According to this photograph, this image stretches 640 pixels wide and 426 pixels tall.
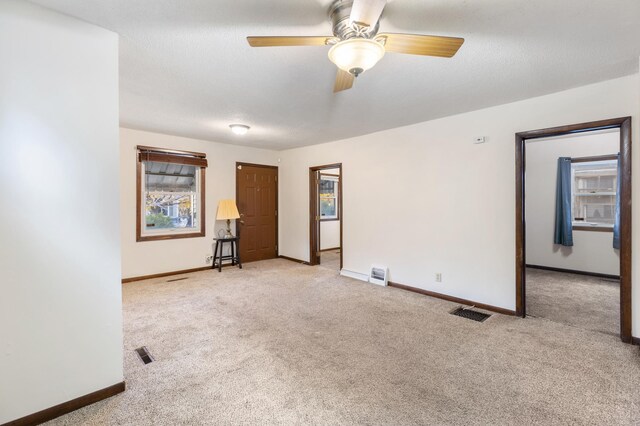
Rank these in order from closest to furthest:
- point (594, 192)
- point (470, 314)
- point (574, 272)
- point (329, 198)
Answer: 1. point (470, 314)
2. point (574, 272)
3. point (594, 192)
4. point (329, 198)

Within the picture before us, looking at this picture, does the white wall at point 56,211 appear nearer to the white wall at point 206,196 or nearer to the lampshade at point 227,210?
the white wall at point 206,196

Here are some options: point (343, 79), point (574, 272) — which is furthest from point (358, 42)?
point (574, 272)

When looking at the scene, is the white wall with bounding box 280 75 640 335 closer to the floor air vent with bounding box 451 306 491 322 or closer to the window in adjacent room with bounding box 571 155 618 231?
the floor air vent with bounding box 451 306 491 322

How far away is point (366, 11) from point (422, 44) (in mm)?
435

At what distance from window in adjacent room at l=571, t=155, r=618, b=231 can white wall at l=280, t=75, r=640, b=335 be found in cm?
310

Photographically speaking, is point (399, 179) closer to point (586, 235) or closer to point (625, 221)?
point (625, 221)

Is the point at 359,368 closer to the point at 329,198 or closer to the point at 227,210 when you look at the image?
the point at 227,210

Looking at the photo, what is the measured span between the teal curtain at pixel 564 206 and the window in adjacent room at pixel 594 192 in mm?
178

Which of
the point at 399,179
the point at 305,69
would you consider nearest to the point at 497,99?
the point at 399,179

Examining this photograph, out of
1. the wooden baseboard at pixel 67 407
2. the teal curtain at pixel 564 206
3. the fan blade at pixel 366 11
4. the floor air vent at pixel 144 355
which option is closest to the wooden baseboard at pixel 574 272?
the teal curtain at pixel 564 206

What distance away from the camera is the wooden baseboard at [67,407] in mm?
1637

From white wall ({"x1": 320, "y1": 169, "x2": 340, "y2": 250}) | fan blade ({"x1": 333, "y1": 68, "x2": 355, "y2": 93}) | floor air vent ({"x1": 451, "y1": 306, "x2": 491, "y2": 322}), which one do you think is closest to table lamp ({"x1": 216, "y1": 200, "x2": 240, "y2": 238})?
white wall ({"x1": 320, "y1": 169, "x2": 340, "y2": 250})

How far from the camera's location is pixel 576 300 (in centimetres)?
375

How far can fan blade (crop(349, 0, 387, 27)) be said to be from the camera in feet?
4.33
